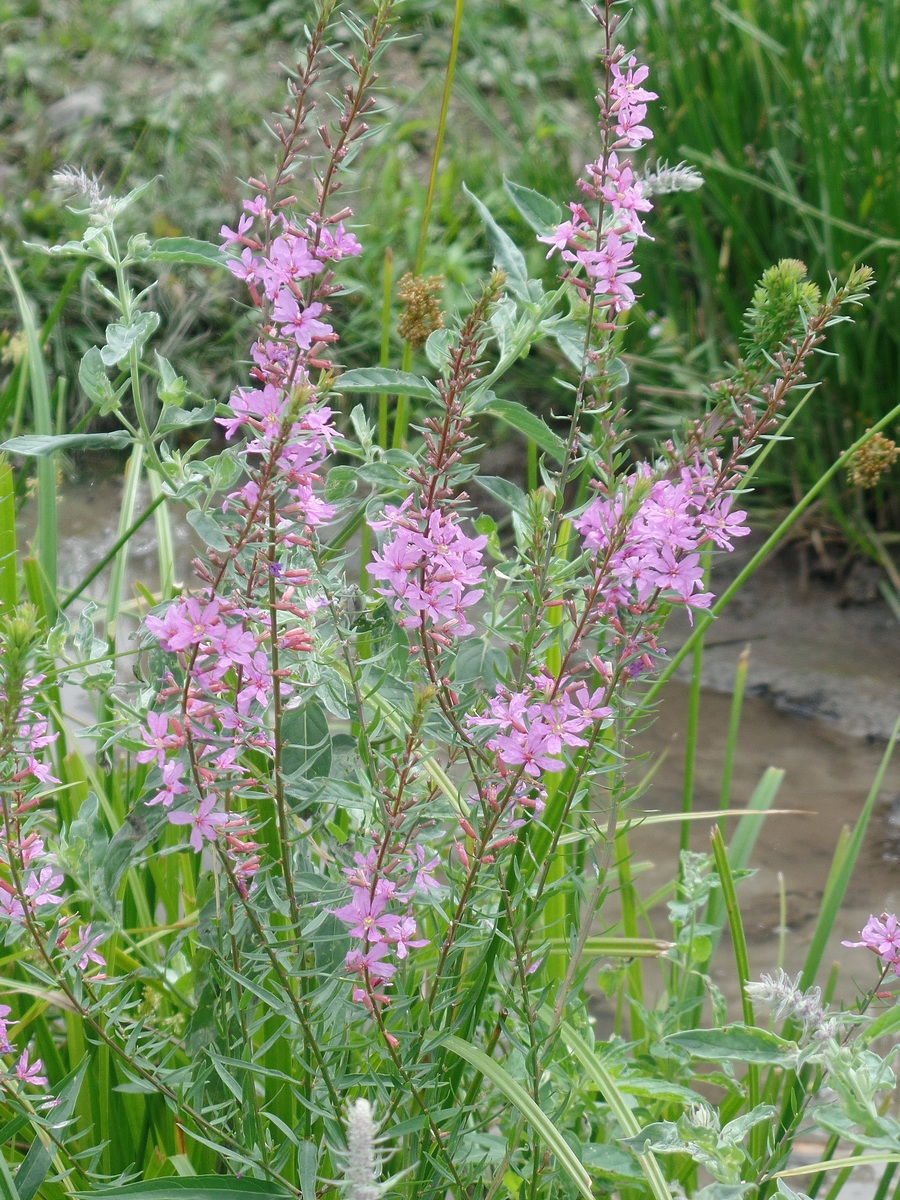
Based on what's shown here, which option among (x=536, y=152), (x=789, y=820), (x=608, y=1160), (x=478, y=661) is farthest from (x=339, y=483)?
(x=536, y=152)

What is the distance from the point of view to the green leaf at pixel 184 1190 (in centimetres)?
94

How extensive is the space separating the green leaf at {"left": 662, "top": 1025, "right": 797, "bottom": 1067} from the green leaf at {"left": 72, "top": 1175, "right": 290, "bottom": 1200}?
337mm

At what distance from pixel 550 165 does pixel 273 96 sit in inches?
69.6

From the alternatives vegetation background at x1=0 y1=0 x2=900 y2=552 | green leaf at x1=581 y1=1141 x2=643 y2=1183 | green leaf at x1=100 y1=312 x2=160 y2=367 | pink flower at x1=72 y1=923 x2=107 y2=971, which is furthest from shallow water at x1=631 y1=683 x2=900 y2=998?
green leaf at x1=100 y1=312 x2=160 y2=367

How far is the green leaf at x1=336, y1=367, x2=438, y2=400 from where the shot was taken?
104 cm

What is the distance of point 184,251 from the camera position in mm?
1072

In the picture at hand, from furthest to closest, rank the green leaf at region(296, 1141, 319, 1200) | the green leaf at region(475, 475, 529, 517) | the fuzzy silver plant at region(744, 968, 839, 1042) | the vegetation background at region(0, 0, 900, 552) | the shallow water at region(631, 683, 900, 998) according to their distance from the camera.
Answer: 1. the vegetation background at region(0, 0, 900, 552)
2. the shallow water at region(631, 683, 900, 998)
3. the green leaf at region(475, 475, 529, 517)
4. the green leaf at region(296, 1141, 319, 1200)
5. the fuzzy silver plant at region(744, 968, 839, 1042)

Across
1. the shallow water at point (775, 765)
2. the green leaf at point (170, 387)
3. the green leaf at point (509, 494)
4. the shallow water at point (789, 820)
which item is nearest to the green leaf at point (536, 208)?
the green leaf at point (509, 494)

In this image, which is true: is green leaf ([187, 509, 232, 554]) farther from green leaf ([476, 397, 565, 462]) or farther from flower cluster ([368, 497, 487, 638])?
green leaf ([476, 397, 565, 462])

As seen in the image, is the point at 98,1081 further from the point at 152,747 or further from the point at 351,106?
the point at 351,106

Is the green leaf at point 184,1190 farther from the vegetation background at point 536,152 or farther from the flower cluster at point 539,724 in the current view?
the vegetation background at point 536,152

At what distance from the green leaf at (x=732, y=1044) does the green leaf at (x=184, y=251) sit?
0.73 metres

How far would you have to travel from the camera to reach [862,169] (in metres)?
3.49

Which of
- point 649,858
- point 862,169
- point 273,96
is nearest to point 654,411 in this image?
point 862,169
